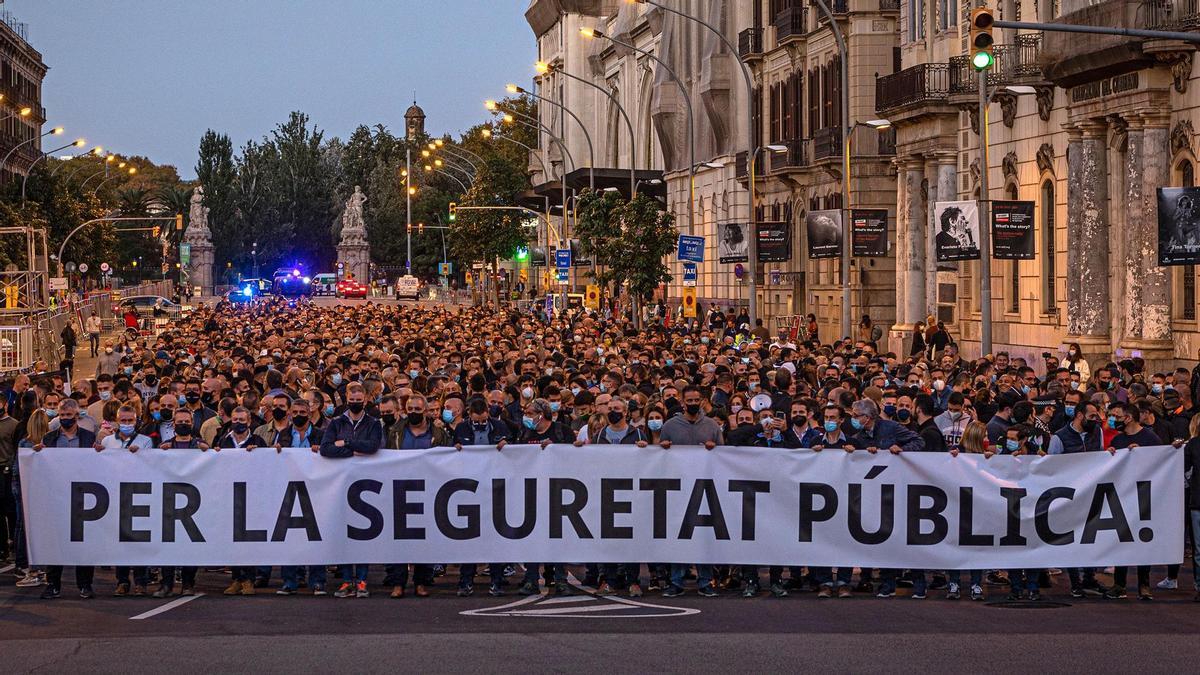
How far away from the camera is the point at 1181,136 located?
105 feet

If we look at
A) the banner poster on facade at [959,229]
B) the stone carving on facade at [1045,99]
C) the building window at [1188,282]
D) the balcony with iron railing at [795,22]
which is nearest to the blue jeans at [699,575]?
the building window at [1188,282]

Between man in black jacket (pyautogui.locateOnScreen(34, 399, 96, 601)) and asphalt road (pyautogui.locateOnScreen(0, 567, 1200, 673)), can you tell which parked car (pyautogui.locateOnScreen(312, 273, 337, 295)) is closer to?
man in black jacket (pyautogui.locateOnScreen(34, 399, 96, 601))

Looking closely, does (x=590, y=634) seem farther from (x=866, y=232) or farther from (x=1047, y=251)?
(x=866, y=232)

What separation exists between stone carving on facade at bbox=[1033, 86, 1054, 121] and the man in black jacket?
984 inches

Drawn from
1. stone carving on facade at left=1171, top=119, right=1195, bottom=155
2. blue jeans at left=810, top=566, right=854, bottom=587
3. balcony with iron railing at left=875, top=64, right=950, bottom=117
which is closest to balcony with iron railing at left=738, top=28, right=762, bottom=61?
balcony with iron railing at left=875, top=64, right=950, bottom=117

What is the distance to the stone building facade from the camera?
32375mm

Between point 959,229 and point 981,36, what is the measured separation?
1453 cm

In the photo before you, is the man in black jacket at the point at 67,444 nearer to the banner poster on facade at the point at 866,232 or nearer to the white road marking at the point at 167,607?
the white road marking at the point at 167,607

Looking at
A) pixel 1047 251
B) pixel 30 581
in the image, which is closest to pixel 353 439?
pixel 30 581

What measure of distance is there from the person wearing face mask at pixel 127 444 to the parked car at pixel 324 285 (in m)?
127

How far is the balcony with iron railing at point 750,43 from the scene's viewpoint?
199 ft

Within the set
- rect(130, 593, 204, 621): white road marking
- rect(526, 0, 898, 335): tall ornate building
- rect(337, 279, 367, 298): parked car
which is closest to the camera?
rect(130, 593, 204, 621): white road marking

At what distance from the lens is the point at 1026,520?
15.5 m

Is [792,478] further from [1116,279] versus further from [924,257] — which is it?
[924,257]
